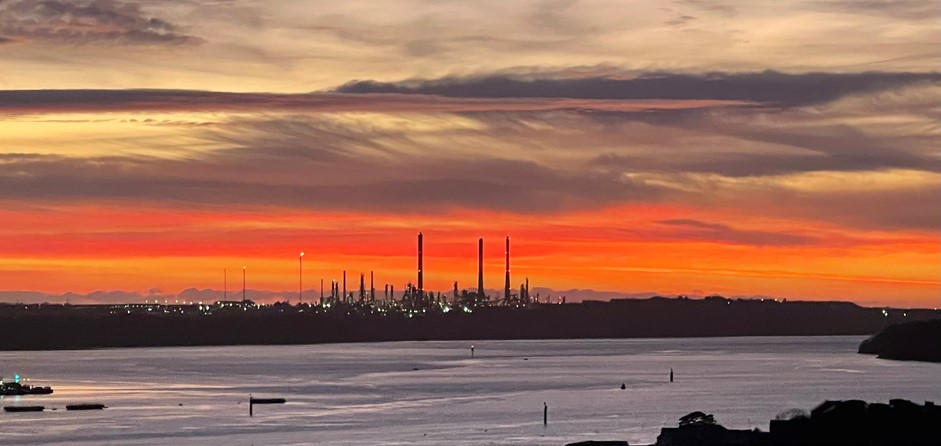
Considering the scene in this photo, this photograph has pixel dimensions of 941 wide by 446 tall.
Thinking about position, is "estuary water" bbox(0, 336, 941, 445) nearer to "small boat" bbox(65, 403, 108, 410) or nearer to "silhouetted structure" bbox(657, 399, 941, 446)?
"small boat" bbox(65, 403, 108, 410)

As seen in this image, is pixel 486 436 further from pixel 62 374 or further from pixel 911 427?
pixel 62 374

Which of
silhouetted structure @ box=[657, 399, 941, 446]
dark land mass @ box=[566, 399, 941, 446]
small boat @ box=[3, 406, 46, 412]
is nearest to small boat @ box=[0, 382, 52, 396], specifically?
small boat @ box=[3, 406, 46, 412]

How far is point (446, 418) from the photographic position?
87000 millimetres

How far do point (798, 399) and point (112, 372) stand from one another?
277 ft

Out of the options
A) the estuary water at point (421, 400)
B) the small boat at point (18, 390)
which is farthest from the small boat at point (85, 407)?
the small boat at point (18, 390)

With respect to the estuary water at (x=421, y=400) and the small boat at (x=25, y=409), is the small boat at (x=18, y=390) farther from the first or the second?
the small boat at (x=25, y=409)

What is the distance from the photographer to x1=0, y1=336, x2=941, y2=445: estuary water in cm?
7738

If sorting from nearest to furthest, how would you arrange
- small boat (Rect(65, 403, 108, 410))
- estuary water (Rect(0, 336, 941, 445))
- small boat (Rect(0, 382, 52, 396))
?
estuary water (Rect(0, 336, 941, 445))
small boat (Rect(65, 403, 108, 410))
small boat (Rect(0, 382, 52, 396))

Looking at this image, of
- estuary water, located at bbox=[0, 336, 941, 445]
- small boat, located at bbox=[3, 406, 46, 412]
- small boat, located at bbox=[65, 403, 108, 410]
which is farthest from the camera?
small boat, located at bbox=[3, 406, 46, 412]

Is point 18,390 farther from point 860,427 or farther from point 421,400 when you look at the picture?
point 860,427

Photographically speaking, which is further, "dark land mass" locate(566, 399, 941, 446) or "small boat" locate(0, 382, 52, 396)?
"small boat" locate(0, 382, 52, 396)

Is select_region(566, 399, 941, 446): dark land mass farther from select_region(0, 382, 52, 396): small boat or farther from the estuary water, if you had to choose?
select_region(0, 382, 52, 396): small boat

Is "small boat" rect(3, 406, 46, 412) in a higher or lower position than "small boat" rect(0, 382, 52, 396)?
lower

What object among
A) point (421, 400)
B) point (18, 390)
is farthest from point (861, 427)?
point (18, 390)
